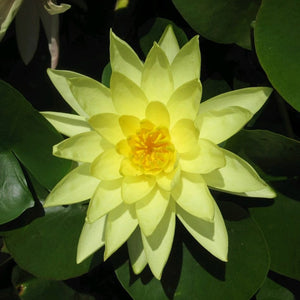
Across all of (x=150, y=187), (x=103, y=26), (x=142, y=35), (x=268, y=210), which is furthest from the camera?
(x=103, y=26)

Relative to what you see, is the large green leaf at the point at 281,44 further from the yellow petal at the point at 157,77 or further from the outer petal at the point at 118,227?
the outer petal at the point at 118,227

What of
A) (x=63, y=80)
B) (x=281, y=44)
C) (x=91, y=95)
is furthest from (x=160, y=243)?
(x=281, y=44)

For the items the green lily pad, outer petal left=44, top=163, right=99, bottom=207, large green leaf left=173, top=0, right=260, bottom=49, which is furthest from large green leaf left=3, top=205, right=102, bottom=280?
large green leaf left=173, top=0, right=260, bottom=49

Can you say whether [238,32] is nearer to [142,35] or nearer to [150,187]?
[142,35]

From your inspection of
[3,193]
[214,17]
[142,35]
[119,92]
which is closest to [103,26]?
[142,35]

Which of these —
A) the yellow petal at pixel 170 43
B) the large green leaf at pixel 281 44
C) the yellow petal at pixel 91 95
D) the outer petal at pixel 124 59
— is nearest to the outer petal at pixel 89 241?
the yellow petal at pixel 91 95

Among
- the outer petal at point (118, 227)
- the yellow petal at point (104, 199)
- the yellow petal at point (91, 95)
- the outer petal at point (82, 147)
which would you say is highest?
the yellow petal at point (91, 95)

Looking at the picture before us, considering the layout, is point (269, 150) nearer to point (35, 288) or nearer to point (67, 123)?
point (67, 123)
